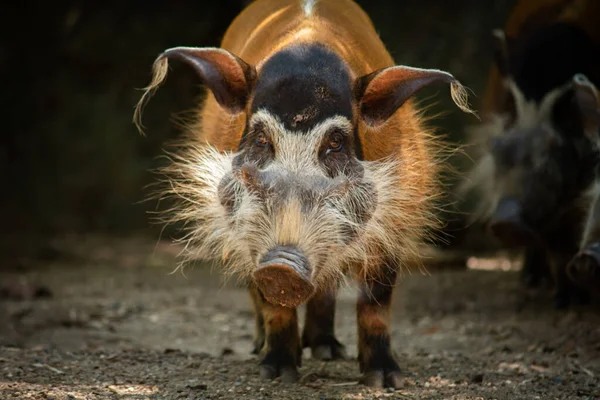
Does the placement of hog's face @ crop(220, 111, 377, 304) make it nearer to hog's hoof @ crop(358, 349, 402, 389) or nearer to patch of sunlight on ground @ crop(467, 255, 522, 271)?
hog's hoof @ crop(358, 349, 402, 389)

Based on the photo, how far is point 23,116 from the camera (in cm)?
1034

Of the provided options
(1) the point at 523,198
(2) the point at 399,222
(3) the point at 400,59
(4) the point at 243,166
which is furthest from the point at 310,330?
(3) the point at 400,59

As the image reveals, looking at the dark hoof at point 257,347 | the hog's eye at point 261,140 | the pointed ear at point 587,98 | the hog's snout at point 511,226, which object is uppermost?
the pointed ear at point 587,98

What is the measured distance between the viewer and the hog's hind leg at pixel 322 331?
5203mm

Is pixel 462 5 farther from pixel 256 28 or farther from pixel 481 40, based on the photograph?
pixel 256 28

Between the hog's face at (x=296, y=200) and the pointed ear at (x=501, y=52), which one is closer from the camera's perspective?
the hog's face at (x=296, y=200)

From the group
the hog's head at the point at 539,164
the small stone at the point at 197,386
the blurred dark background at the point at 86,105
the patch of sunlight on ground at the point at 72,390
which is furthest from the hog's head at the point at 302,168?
the blurred dark background at the point at 86,105

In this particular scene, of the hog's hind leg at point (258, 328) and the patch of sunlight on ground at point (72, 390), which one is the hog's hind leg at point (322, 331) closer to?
the hog's hind leg at point (258, 328)

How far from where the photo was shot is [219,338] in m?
6.08

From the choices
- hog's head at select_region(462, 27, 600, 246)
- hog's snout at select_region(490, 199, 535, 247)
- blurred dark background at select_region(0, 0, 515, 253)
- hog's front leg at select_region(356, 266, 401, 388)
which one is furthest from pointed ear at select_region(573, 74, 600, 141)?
blurred dark background at select_region(0, 0, 515, 253)

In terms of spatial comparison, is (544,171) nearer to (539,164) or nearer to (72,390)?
(539,164)

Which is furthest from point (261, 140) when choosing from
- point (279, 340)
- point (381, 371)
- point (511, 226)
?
point (511, 226)

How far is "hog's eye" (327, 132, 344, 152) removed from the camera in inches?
162

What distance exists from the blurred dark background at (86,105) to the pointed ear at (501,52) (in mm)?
3939
